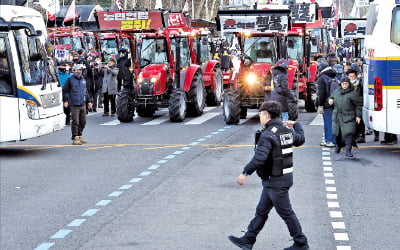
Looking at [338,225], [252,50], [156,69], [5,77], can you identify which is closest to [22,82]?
[5,77]

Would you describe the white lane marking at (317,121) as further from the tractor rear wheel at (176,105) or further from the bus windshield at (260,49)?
the tractor rear wheel at (176,105)

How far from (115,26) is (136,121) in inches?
110

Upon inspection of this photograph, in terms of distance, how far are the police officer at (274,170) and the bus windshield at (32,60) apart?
10.3 meters

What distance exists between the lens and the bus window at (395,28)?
17.5m

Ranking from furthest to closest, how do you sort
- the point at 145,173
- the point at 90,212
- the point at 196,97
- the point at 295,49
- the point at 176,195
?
1. the point at 295,49
2. the point at 196,97
3. the point at 145,173
4. the point at 176,195
5. the point at 90,212

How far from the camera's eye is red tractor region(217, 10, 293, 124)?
81.0 ft

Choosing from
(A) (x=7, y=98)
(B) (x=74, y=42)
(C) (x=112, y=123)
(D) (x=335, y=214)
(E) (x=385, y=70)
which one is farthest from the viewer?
(B) (x=74, y=42)

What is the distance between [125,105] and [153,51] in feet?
6.09

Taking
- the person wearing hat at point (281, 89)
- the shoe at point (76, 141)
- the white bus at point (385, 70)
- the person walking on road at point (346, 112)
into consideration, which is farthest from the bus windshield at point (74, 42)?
the white bus at point (385, 70)

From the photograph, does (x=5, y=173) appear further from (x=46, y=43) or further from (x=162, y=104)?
(x=162, y=104)

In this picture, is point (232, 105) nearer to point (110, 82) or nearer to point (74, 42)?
point (110, 82)

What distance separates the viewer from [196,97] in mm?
27516

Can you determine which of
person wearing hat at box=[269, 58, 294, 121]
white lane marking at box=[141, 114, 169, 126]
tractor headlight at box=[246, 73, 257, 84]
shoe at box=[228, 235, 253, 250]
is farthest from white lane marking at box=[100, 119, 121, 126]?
shoe at box=[228, 235, 253, 250]

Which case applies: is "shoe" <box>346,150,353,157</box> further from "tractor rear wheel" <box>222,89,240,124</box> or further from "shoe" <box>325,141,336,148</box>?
"tractor rear wheel" <box>222,89,240,124</box>
